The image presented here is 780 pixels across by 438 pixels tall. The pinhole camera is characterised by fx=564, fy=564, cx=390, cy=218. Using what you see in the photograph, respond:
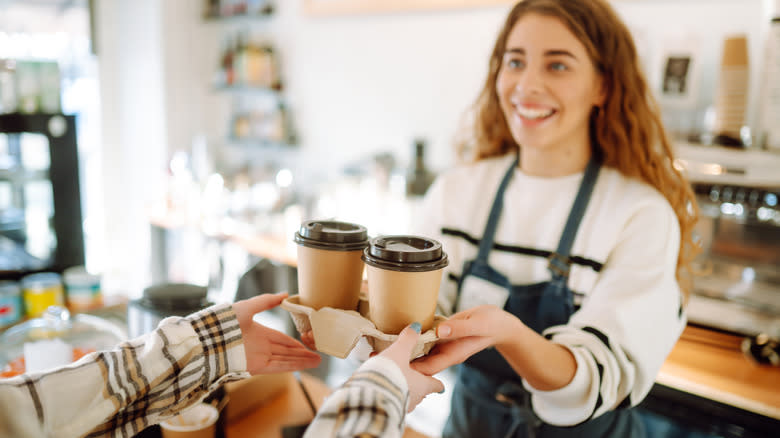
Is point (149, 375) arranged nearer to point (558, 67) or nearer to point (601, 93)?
point (558, 67)

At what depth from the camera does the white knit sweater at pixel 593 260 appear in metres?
1.11

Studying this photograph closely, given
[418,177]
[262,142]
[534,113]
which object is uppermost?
[534,113]

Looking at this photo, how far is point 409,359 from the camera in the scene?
0.83m

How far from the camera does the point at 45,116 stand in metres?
2.41

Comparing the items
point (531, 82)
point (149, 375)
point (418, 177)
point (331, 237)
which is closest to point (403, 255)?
point (331, 237)

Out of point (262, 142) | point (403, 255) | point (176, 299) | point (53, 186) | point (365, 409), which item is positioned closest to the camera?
point (365, 409)

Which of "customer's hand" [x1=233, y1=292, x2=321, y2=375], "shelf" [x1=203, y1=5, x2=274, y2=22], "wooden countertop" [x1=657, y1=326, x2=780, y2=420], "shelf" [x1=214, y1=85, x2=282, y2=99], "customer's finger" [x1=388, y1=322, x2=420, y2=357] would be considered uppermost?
"shelf" [x1=203, y1=5, x2=274, y2=22]

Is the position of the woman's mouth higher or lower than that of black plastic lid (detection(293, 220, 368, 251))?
higher

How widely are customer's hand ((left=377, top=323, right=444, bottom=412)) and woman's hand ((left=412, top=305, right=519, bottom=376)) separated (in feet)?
0.13

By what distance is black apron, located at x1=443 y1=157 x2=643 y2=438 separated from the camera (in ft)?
4.26

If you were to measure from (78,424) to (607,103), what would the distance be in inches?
50.5

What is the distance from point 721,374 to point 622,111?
33.1 inches

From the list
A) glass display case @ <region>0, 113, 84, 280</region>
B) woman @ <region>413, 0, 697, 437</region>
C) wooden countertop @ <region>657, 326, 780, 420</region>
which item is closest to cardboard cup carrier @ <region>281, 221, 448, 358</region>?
woman @ <region>413, 0, 697, 437</region>

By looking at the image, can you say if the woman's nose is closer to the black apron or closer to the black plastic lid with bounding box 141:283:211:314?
the black apron
